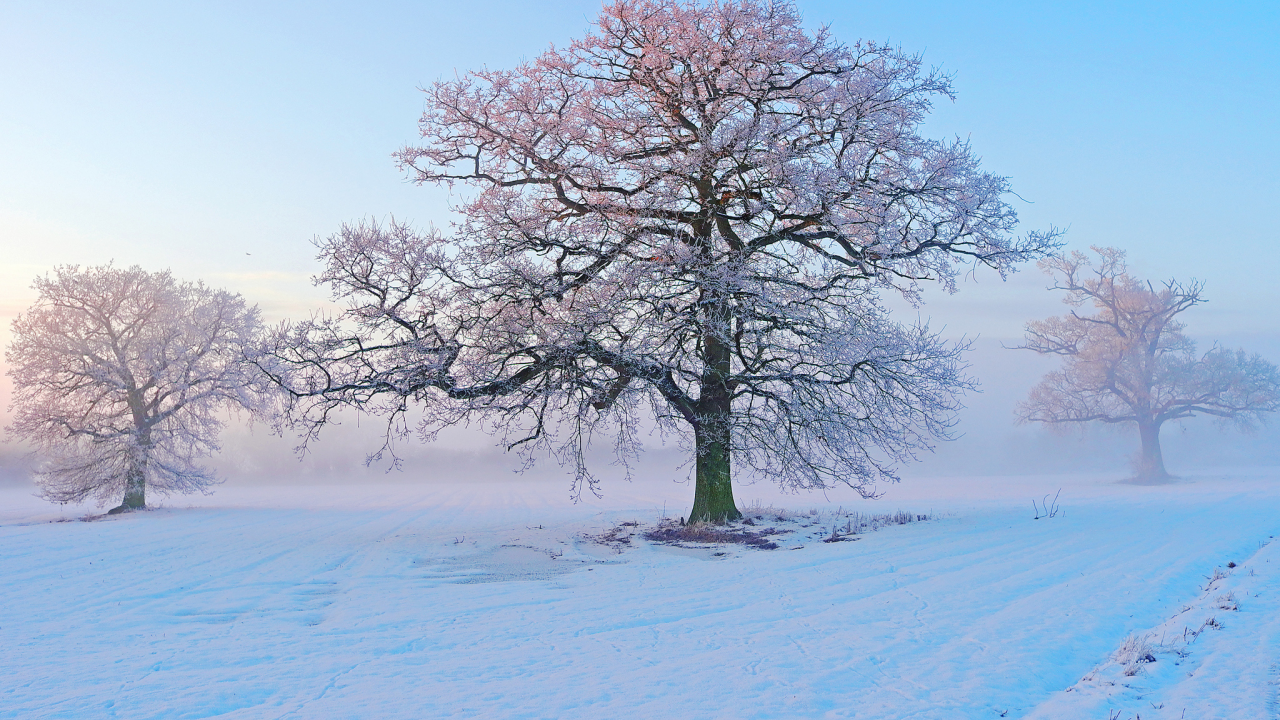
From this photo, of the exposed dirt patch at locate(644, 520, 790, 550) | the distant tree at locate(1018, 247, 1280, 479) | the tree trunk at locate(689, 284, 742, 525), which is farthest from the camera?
the distant tree at locate(1018, 247, 1280, 479)

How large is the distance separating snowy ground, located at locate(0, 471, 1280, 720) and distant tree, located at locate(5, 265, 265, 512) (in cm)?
1351

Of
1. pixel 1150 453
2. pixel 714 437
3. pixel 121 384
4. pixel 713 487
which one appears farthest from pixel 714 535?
pixel 1150 453

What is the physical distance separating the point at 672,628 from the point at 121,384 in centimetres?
2542

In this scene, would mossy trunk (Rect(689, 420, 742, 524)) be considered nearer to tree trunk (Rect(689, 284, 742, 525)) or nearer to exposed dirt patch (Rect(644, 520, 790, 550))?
tree trunk (Rect(689, 284, 742, 525))

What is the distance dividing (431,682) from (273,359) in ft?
31.3

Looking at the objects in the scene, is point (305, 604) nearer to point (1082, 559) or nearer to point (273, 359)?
point (273, 359)

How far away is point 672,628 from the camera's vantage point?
662 centimetres

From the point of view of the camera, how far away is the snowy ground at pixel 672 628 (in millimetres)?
4734

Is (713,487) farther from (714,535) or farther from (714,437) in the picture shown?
(714,535)

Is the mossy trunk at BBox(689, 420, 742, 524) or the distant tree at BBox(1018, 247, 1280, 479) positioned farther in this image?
the distant tree at BBox(1018, 247, 1280, 479)

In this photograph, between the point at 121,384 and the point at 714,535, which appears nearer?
the point at 714,535

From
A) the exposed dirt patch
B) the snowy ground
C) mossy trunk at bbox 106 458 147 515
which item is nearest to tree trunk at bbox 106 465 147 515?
mossy trunk at bbox 106 458 147 515

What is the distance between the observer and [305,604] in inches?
324

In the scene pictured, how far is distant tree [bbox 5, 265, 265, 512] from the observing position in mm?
24438
